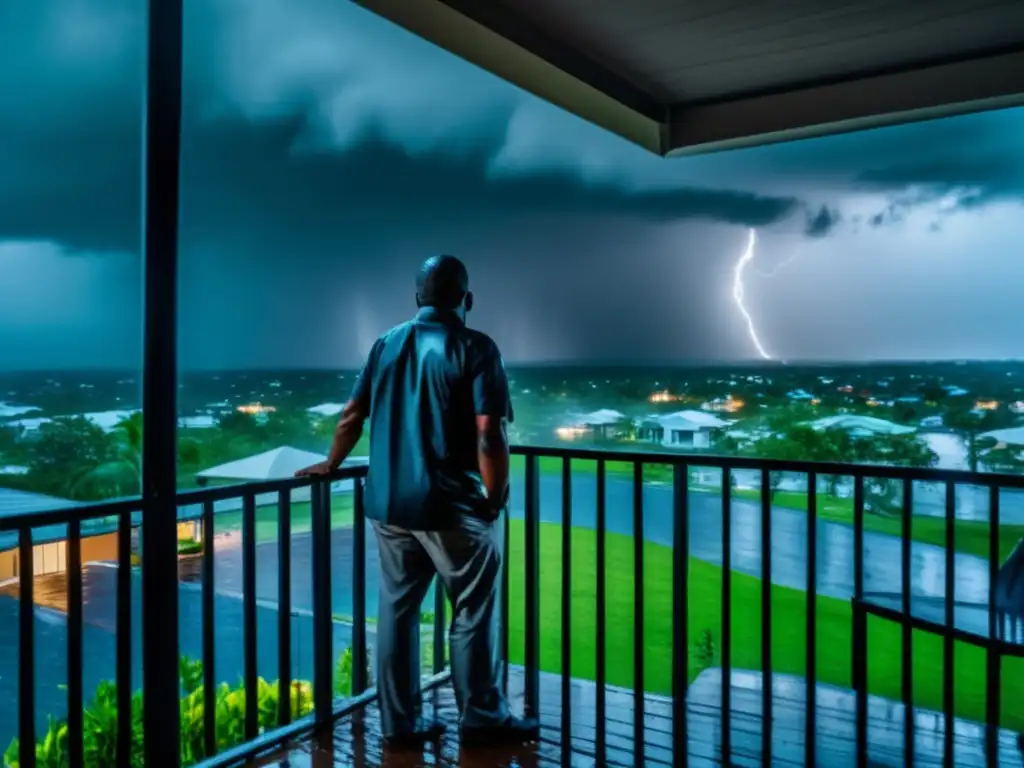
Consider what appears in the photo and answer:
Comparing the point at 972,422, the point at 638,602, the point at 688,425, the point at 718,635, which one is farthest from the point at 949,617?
the point at 718,635

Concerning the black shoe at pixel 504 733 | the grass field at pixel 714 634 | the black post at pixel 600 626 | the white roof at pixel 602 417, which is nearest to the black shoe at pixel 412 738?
the black shoe at pixel 504 733

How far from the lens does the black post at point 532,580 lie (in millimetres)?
2662

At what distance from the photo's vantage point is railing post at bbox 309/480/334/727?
242cm

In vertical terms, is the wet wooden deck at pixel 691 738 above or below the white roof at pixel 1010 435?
below

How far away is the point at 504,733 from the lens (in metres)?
2.40

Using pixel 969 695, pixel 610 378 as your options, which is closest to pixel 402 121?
pixel 610 378

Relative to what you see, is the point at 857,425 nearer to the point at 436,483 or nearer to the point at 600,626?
the point at 600,626

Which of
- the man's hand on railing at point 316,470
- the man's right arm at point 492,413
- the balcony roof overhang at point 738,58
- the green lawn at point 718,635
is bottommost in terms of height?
the green lawn at point 718,635

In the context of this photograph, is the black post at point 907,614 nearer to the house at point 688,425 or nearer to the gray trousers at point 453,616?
the gray trousers at point 453,616

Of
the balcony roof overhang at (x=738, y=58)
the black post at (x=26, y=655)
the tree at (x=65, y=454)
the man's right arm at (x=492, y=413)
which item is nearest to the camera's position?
the black post at (x=26, y=655)

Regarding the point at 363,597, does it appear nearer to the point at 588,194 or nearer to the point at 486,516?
the point at 486,516

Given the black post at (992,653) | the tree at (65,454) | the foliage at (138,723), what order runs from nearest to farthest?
the black post at (992,653) < the tree at (65,454) < the foliage at (138,723)

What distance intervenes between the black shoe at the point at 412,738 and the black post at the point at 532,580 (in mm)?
388

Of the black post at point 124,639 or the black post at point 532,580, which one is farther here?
the black post at point 532,580
